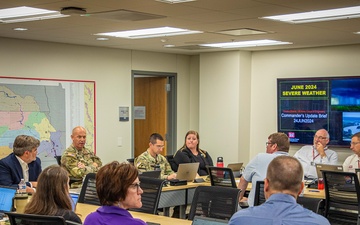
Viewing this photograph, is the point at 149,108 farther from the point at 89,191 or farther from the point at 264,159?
the point at 89,191

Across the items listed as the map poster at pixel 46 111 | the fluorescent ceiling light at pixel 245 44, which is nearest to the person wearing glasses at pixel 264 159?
the fluorescent ceiling light at pixel 245 44

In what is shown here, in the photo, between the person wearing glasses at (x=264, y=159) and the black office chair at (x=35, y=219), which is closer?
the black office chair at (x=35, y=219)

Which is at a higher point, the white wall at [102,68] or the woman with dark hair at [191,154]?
the white wall at [102,68]

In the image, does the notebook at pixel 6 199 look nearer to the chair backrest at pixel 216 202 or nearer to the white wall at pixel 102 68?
the chair backrest at pixel 216 202

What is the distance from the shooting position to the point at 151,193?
213 inches

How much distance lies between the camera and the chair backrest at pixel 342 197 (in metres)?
6.80

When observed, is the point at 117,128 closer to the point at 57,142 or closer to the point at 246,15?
the point at 57,142

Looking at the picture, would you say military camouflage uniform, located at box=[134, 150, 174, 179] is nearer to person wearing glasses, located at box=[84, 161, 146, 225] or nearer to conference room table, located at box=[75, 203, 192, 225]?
conference room table, located at box=[75, 203, 192, 225]

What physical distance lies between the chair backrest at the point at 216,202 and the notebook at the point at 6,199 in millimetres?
1529

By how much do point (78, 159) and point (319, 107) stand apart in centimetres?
412

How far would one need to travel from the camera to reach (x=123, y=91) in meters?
10.8

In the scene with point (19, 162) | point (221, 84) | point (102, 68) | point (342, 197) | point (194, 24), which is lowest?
point (342, 197)

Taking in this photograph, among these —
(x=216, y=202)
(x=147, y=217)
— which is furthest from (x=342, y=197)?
(x=147, y=217)

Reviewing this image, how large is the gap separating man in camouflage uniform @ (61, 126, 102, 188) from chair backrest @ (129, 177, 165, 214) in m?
2.52
